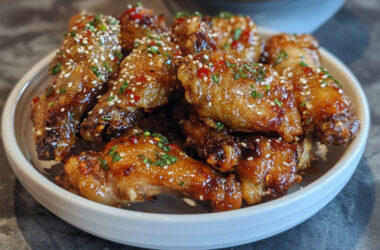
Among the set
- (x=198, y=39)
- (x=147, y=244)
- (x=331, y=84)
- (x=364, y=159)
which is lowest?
(x=364, y=159)

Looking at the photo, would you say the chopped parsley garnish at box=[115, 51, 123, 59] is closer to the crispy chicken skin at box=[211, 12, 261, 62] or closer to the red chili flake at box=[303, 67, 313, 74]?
the crispy chicken skin at box=[211, 12, 261, 62]

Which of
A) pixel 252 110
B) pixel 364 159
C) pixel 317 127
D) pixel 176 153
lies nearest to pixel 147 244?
pixel 176 153

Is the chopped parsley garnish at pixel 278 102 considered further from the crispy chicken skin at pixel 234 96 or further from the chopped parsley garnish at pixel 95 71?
the chopped parsley garnish at pixel 95 71

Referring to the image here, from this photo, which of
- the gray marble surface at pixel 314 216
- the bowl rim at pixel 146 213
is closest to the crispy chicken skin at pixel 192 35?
the bowl rim at pixel 146 213

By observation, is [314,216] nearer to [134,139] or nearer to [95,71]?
[134,139]

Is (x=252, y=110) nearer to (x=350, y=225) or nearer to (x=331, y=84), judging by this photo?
(x=331, y=84)

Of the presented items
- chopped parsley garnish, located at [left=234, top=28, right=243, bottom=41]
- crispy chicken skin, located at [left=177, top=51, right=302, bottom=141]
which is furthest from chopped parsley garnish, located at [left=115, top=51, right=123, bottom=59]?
chopped parsley garnish, located at [left=234, top=28, right=243, bottom=41]

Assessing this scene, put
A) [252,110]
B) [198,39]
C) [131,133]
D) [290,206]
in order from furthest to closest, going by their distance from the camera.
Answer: [198,39]
[131,133]
[252,110]
[290,206]
